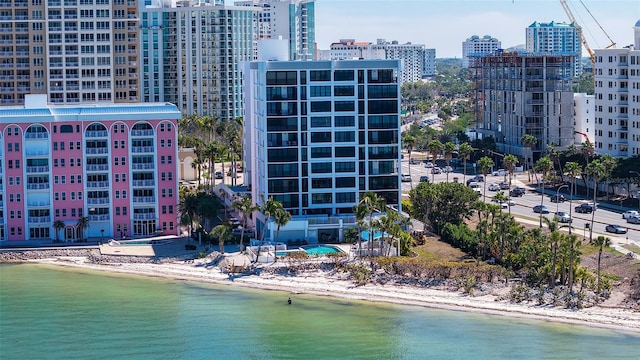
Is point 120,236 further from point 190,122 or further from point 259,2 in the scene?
point 259,2

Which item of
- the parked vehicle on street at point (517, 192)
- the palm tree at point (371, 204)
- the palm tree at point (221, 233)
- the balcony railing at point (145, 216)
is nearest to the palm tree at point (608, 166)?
the parked vehicle on street at point (517, 192)

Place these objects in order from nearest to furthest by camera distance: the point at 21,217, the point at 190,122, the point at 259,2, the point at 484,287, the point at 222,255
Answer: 1. the point at 484,287
2. the point at 222,255
3. the point at 21,217
4. the point at 190,122
5. the point at 259,2

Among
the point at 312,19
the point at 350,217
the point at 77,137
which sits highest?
the point at 312,19

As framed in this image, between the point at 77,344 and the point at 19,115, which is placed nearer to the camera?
the point at 77,344

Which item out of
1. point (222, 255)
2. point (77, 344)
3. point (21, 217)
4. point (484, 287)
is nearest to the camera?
point (77, 344)

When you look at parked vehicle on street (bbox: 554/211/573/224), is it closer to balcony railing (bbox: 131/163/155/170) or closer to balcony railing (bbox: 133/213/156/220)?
balcony railing (bbox: 133/213/156/220)

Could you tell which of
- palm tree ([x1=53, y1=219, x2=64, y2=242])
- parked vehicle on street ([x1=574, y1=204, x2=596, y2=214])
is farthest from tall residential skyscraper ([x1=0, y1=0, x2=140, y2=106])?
parked vehicle on street ([x1=574, y1=204, x2=596, y2=214])

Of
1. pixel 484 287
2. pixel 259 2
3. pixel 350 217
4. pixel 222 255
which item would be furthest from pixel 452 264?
pixel 259 2
